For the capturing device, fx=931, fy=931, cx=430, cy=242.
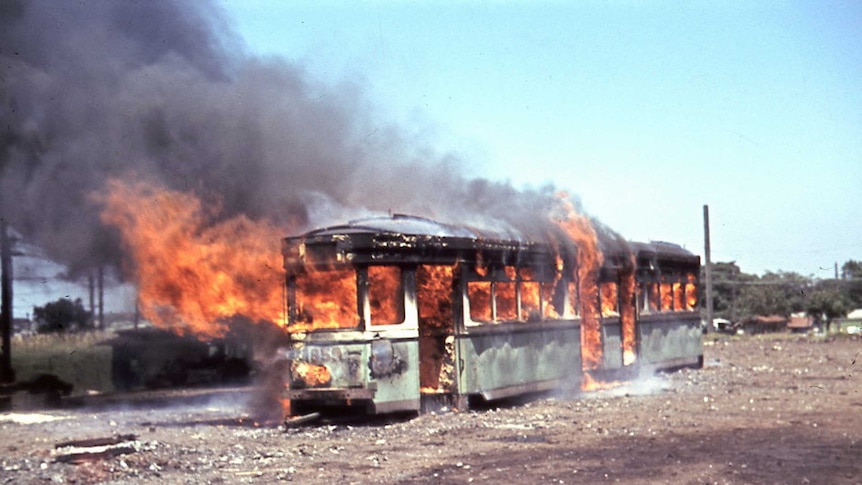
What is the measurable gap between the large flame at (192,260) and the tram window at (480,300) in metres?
3.00

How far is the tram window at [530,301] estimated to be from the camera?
1600 centimetres

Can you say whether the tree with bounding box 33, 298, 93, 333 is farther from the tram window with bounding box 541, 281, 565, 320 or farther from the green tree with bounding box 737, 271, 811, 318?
the green tree with bounding box 737, 271, 811, 318

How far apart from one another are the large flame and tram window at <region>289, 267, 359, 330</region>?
0.52 m

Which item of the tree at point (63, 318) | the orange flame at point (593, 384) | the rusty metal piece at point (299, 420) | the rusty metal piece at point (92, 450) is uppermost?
the tree at point (63, 318)

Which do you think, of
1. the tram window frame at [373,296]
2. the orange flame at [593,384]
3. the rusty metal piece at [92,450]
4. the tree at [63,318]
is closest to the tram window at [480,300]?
the tram window frame at [373,296]

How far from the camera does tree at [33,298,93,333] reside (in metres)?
32.8

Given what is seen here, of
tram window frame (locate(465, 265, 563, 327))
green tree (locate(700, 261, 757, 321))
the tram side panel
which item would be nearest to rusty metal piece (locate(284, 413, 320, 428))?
tram window frame (locate(465, 265, 563, 327))

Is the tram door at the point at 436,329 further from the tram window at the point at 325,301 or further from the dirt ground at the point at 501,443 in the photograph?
the tram window at the point at 325,301

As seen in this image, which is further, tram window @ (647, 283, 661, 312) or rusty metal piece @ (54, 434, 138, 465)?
tram window @ (647, 283, 661, 312)

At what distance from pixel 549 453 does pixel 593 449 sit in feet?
1.81

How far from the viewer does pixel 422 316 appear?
14672mm

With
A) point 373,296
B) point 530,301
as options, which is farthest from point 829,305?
point 373,296

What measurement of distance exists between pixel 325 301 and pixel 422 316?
Answer: 5.43ft

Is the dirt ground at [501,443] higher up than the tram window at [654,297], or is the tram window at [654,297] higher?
the tram window at [654,297]
